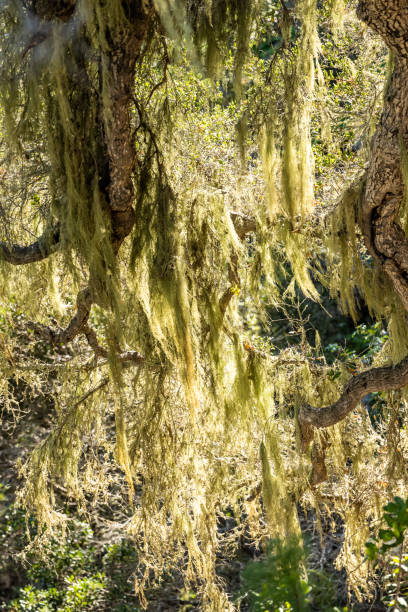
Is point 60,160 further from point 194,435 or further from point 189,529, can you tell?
point 189,529

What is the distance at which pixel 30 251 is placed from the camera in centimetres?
260

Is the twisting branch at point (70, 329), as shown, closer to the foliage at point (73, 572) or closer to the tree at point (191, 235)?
the tree at point (191, 235)

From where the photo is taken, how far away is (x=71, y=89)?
7.68 ft

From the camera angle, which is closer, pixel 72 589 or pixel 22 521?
pixel 72 589

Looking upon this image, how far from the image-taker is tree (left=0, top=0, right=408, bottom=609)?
2.24 meters

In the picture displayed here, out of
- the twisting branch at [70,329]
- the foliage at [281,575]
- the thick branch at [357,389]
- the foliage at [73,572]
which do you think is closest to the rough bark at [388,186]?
the thick branch at [357,389]

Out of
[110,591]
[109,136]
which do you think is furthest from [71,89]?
[110,591]

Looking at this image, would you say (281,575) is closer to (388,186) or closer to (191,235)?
(388,186)

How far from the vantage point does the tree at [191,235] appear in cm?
224

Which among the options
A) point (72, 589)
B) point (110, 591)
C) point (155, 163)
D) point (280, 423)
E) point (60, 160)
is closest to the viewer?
point (60, 160)

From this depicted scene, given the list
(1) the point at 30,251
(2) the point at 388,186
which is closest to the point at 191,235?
(1) the point at 30,251

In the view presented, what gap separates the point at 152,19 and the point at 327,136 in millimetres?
892

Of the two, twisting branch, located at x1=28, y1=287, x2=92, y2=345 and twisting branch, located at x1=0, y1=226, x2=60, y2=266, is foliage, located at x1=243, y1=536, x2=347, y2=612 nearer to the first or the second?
twisting branch, located at x1=0, y1=226, x2=60, y2=266

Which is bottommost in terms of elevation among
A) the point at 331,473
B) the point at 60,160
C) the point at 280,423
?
the point at 331,473
